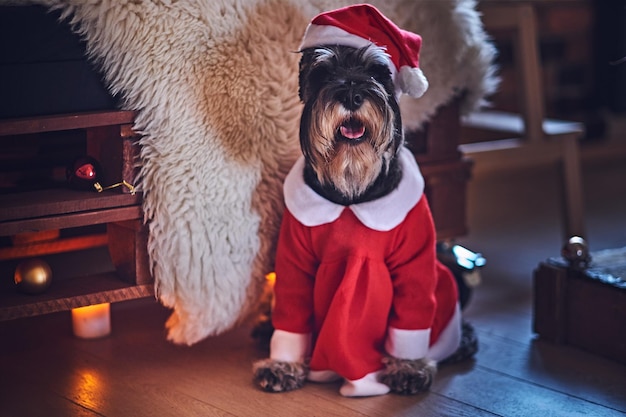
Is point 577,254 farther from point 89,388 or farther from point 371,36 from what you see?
point 89,388

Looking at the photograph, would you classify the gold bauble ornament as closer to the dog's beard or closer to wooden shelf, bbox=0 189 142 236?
wooden shelf, bbox=0 189 142 236

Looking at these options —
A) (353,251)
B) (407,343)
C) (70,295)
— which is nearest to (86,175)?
(70,295)

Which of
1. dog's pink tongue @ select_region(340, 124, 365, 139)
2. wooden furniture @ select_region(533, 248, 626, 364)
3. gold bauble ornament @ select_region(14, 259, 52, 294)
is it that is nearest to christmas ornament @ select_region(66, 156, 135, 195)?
gold bauble ornament @ select_region(14, 259, 52, 294)

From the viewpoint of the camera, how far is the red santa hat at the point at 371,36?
5.23 ft

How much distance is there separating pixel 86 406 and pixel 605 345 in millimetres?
1045

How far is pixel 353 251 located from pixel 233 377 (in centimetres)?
Result: 36

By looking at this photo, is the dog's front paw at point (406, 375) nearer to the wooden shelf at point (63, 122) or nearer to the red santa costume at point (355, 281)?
the red santa costume at point (355, 281)

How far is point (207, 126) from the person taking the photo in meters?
1.69

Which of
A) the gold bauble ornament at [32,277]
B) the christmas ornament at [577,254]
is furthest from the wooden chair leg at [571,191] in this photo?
the gold bauble ornament at [32,277]

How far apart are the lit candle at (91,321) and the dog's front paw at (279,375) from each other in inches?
16.7

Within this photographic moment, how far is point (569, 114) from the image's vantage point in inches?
174

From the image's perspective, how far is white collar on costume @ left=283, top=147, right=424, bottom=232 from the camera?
5.46ft

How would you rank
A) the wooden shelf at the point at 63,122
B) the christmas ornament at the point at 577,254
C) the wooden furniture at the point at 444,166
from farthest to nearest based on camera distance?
the wooden furniture at the point at 444,166, the christmas ornament at the point at 577,254, the wooden shelf at the point at 63,122

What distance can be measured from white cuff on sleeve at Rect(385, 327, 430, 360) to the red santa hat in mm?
452
